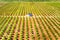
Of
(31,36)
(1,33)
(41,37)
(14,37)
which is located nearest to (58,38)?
(41,37)

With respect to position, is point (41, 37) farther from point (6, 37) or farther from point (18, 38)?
point (6, 37)

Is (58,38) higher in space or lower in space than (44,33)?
lower

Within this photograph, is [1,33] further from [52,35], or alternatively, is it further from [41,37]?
[52,35]

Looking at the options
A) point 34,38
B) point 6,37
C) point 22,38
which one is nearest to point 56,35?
point 34,38

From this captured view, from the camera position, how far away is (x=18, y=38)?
1526 cm

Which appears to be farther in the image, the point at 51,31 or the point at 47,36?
the point at 51,31

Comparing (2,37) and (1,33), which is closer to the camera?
(2,37)

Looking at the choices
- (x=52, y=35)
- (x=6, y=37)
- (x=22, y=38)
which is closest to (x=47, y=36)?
(x=52, y=35)

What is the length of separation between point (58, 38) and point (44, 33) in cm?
224

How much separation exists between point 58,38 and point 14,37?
518cm

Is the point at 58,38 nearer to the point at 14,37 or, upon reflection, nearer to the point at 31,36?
the point at 31,36

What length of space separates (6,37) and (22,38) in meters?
1.94

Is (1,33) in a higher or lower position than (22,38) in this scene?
higher

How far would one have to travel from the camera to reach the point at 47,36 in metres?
15.7
